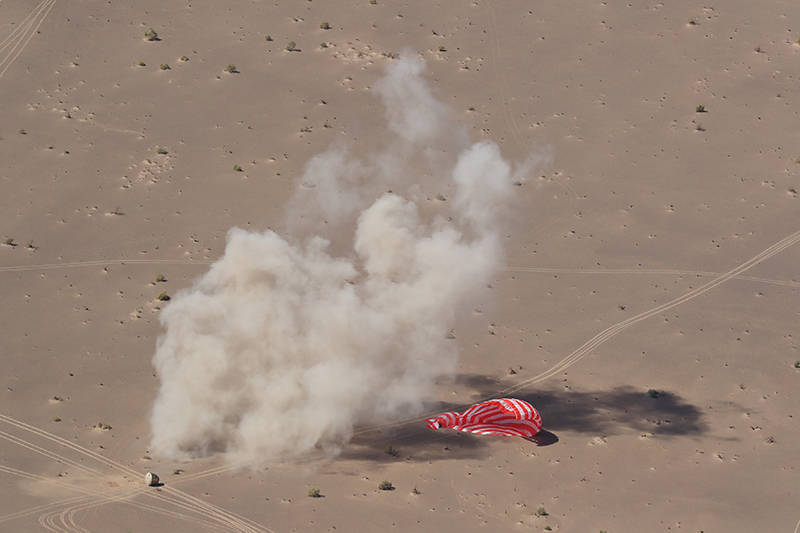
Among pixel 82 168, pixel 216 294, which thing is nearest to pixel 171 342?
pixel 216 294

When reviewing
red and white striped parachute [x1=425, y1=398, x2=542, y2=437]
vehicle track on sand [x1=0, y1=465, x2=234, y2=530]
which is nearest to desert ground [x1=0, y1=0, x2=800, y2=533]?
vehicle track on sand [x1=0, y1=465, x2=234, y2=530]

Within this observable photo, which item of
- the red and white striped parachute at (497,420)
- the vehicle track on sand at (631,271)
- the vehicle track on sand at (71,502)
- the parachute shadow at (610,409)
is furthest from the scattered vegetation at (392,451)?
the vehicle track on sand at (631,271)

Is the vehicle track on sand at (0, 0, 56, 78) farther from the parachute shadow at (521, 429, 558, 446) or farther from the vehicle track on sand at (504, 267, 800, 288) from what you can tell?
the parachute shadow at (521, 429, 558, 446)

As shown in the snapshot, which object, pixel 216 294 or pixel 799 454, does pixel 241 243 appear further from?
pixel 799 454

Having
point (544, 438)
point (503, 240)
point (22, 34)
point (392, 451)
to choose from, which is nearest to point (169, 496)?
point (392, 451)

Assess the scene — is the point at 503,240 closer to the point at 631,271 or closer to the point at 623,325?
the point at 631,271

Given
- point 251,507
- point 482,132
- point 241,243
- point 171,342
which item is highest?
point 482,132
